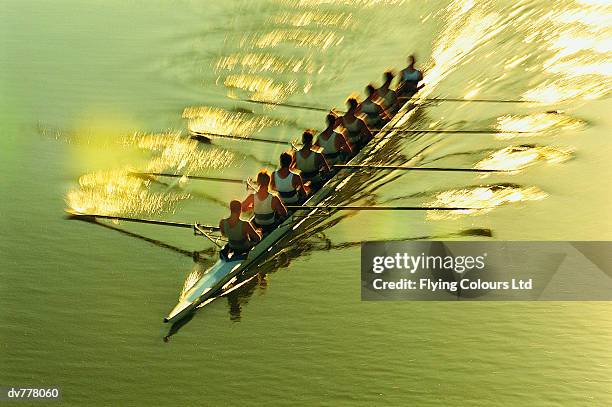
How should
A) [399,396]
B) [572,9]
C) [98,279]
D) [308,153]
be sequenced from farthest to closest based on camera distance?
[572,9] < [308,153] < [98,279] < [399,396]

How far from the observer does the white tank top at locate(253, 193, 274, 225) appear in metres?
5.14

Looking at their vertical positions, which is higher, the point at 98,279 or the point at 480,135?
the point at 480,135

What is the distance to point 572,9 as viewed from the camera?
7.19 meters

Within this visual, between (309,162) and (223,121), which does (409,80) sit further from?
(309,162)

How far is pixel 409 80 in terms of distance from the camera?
6902 mm

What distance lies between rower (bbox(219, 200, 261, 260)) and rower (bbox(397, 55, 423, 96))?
2.23 meters

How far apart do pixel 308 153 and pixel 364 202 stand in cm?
40

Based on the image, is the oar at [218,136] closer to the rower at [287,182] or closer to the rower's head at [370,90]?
the rower's head at [370,90]

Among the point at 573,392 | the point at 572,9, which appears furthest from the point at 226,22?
the point at 573,392

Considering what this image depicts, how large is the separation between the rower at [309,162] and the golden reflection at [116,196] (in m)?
0.64

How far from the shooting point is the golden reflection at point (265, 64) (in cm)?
708

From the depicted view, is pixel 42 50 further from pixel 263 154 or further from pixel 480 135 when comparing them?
A: pixel 480 135

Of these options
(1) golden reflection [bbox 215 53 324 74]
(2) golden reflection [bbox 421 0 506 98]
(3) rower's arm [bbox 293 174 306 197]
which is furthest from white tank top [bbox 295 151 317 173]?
(2) golden reflection [bbox 421 0 506 98]

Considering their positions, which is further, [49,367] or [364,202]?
[364,202]
